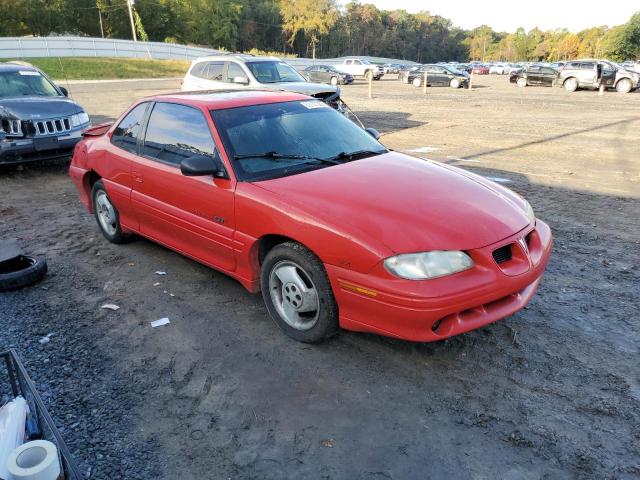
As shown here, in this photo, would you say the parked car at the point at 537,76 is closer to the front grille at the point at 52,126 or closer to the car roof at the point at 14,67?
the car roof at the point at 14,67

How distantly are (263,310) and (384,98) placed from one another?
73.1 feet

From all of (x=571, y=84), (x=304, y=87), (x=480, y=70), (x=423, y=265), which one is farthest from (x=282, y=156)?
(x=480, y=70)

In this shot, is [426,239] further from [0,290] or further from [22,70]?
[22,70]

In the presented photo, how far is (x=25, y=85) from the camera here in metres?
9.40

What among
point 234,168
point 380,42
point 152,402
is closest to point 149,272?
point 234,168

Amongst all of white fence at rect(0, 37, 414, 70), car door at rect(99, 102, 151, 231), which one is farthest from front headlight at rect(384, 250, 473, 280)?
white fence at rect(0, 37, 414, 70)

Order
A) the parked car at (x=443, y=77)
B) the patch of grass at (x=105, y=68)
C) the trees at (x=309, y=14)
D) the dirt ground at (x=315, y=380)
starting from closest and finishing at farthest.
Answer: the dirt ground at (x=315, y=380) → the parked car at (x=443, y=77) → the patch of grass at (x=105, y=68) → the trees at (x=309, y=14)

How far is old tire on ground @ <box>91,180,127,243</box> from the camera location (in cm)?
537

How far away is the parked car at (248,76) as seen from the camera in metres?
11.2

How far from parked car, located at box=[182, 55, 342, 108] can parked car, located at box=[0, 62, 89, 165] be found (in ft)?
10.8

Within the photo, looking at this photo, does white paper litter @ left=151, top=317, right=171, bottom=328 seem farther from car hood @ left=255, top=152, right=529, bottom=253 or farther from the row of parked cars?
the row of parked cars

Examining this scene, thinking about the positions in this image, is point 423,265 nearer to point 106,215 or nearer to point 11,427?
point 11,427

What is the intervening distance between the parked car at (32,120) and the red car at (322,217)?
170 inches

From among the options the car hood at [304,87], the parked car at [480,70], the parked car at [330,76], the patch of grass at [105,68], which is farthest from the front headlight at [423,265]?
the parked car at [480,70]
